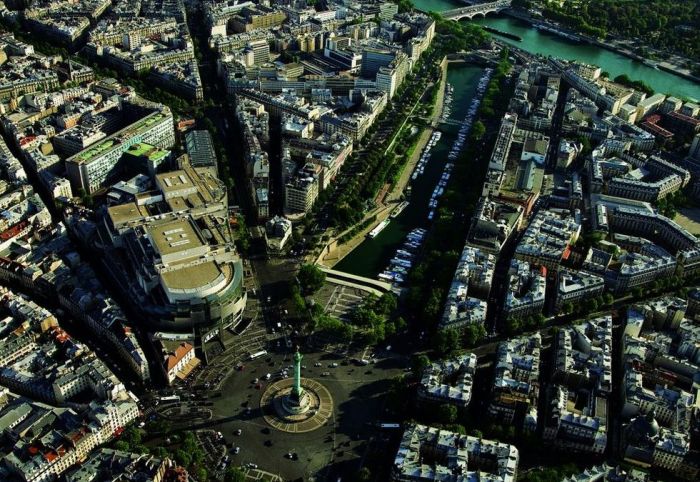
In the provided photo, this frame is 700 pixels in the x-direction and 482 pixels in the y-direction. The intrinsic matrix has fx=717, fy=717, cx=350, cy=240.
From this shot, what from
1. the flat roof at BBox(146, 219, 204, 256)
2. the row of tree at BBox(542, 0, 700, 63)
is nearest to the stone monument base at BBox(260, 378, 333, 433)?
the flat roof at BBox(146, 219, 204, 256)

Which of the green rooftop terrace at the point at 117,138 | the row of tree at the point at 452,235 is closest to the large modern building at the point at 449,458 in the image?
the row of tree at the point at 452,235

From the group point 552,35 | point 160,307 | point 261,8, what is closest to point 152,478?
point 160,307

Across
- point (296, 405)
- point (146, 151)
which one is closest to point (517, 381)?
point (296, 405)

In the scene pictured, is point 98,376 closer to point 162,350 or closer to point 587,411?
point 162,350

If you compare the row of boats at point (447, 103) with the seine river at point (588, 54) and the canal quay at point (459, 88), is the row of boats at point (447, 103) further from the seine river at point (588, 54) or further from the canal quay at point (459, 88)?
the seine river at point (588, 54)

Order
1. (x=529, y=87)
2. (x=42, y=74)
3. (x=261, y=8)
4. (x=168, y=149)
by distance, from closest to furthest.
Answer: (x=168, y=149)
(x=42, y=74)
(x=529, y=87)
(x=261, y=8)

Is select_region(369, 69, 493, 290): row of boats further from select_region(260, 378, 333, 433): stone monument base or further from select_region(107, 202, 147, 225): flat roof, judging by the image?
select_region(107, 202, 147, 225): flat roof
